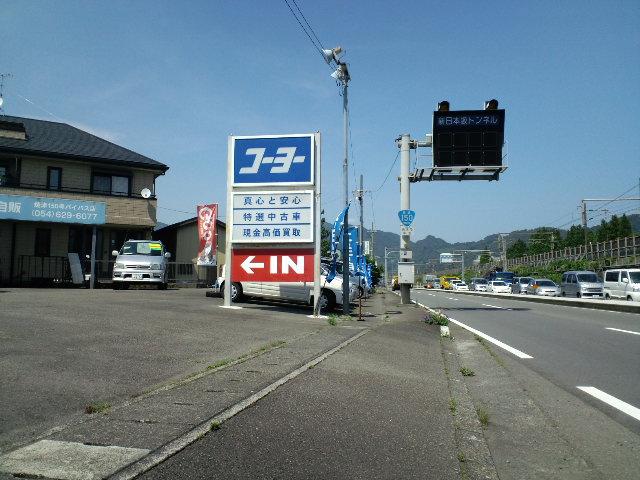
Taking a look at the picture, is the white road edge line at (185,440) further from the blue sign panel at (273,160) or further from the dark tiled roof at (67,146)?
the dark tiled roof at (67,146)

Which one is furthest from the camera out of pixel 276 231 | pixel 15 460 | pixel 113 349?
pixel 276 231

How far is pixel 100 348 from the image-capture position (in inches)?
282

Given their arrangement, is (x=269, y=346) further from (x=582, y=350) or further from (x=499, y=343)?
(x=582, y=350)

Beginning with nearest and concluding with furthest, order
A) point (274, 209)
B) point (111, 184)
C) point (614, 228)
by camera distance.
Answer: point (274, 209) < point (111, 184) < point (614, 228)

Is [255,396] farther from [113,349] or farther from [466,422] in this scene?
[113,349]

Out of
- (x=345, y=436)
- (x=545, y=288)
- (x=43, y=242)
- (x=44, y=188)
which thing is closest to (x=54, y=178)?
(x=44, y=188)

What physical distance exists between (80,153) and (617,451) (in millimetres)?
26372

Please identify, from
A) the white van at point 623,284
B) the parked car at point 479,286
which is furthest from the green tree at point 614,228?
the white van at point 623,284

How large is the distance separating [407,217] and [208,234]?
37.7 ft

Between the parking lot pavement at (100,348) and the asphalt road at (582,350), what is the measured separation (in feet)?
13.8

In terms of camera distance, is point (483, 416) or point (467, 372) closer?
point (483, 416)

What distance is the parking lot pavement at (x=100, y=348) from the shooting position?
4.59m

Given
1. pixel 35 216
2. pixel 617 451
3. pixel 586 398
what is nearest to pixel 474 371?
pixel 586 398

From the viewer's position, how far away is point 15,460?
130 inches
